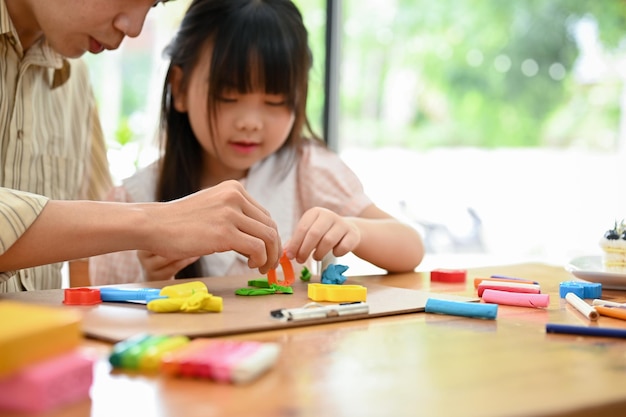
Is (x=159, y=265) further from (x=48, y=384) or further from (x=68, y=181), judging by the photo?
(x=48, y=384)

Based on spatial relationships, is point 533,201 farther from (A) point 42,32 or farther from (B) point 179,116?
(A) point 42,32

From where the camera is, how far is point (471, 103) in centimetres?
468

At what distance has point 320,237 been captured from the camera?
3.66 feet

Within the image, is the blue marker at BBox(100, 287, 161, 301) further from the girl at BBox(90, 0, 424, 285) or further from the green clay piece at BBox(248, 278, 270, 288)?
the girl at BBox(90, 0, 424, 285)

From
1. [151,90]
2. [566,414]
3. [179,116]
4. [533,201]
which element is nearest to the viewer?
[566,414]

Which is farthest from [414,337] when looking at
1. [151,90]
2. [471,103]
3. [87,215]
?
[471,103]

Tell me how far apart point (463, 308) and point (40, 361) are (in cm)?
49

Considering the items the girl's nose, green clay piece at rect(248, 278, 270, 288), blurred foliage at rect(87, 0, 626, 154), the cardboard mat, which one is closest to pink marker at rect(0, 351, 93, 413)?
the cardboard mat

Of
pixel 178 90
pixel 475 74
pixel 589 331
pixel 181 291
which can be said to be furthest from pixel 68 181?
pixel 475 74

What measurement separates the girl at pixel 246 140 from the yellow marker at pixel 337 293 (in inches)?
12.7

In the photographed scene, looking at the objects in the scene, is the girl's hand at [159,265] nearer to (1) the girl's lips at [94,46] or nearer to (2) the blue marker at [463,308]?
(1) the girl's lips at [94,46]

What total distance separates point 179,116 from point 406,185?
281 centimetres

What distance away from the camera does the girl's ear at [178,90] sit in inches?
58.4

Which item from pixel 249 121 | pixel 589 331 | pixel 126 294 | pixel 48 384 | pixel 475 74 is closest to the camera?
pixel 48 384
